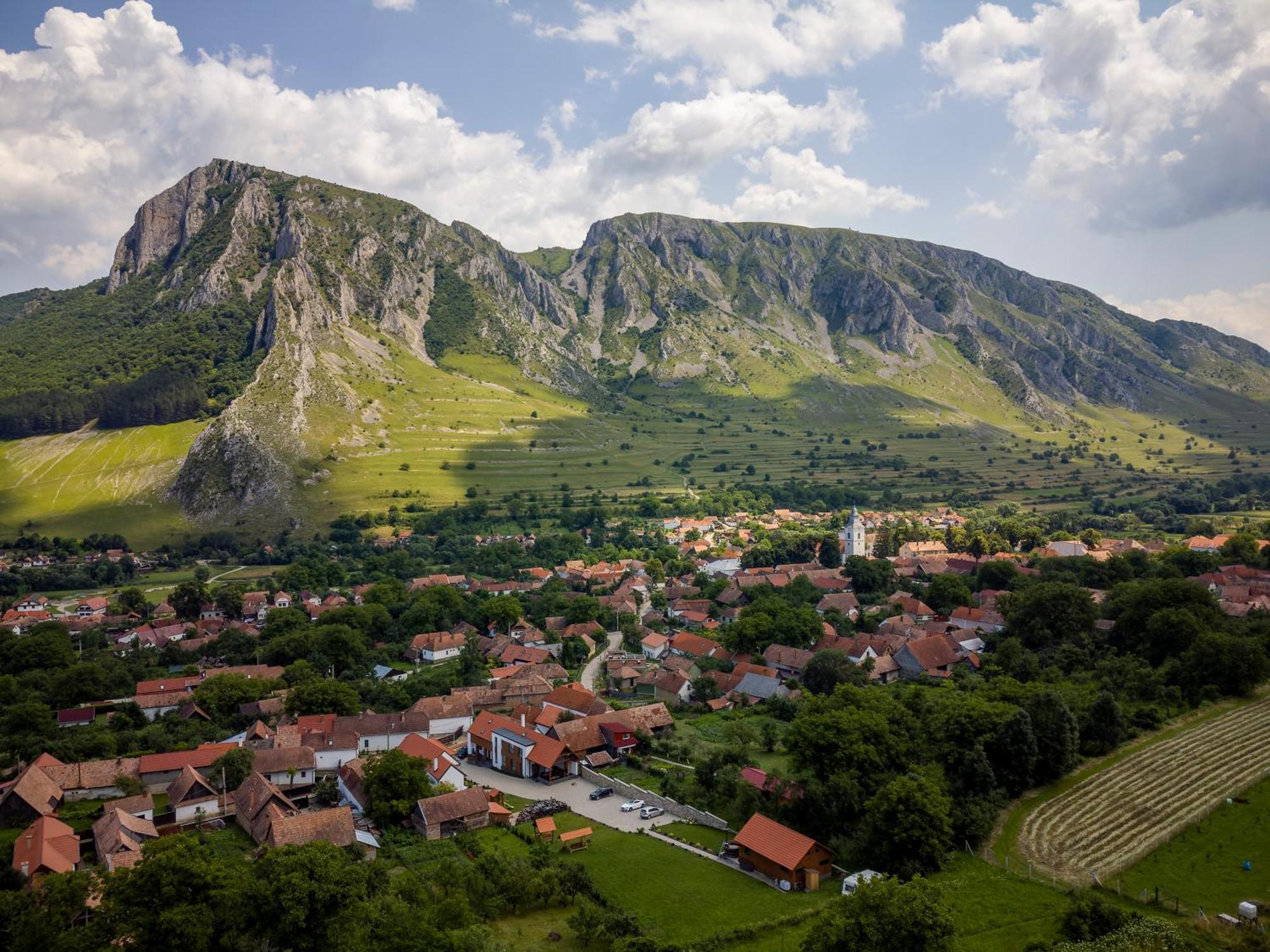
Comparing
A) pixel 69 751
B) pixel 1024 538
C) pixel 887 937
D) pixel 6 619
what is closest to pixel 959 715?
pixel 887 937

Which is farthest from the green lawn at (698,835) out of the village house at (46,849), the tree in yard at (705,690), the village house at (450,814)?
the village house at (46,849)

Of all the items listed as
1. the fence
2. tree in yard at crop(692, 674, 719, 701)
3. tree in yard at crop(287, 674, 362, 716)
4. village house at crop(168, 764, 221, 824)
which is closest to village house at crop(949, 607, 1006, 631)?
tree in yard at crop(692, 674, 719, 701)

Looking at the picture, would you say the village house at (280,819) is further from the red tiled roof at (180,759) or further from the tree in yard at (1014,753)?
the tree in yard at (1014,753)

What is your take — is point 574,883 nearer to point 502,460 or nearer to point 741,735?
point 741,735

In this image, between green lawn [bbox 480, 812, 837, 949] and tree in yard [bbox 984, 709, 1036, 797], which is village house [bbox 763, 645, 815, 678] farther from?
green lawn [bbox 480, 812, 837, 949]

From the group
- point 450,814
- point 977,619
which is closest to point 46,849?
point 450,814
